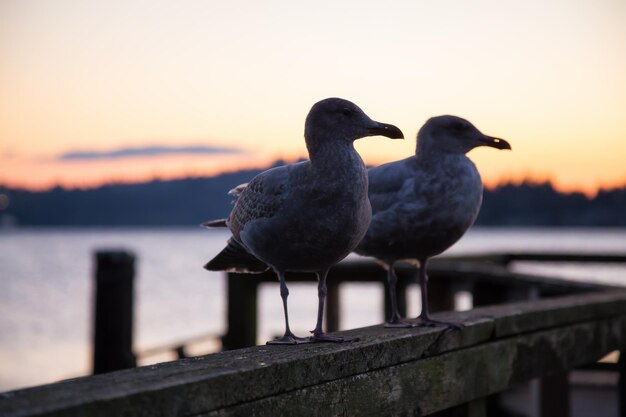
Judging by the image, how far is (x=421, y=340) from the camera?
11.6 feet

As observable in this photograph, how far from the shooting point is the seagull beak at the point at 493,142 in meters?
3.70

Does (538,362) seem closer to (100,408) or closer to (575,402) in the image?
(100,408)

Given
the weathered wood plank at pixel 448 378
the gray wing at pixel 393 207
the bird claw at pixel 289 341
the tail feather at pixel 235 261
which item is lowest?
the weathered wood plank at pixel 448 378

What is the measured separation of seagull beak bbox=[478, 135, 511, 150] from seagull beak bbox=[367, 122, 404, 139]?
84 cm

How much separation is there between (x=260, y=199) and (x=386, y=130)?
1.72 feet

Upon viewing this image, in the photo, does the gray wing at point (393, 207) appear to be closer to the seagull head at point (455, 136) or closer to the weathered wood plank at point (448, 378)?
the seagull head at point (455, 136)

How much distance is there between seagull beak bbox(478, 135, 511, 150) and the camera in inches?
146

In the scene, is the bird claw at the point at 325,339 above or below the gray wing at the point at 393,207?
below

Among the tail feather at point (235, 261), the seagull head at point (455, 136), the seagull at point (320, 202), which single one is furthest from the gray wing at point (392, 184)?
the seagull at point (320, 202)

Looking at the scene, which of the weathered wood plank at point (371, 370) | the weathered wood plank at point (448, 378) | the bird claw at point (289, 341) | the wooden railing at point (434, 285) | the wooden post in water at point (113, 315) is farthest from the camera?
the wooden post in water at point (113, 315)

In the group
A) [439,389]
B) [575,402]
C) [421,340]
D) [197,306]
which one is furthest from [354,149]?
[197,306]

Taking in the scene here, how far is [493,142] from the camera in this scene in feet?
12.3

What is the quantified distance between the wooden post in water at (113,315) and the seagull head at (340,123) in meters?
7.82

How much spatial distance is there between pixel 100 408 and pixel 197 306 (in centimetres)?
6856
